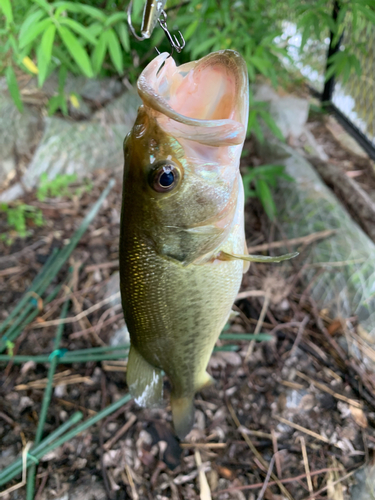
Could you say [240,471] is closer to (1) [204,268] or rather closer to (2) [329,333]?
(2) [329,333]

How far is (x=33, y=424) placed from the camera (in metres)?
1.93

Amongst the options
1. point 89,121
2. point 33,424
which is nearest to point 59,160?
point 89,121

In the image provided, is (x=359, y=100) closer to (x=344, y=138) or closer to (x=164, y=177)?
(x=344, y=138)

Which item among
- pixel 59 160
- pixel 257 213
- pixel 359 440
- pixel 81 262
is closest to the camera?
pixel 359 440

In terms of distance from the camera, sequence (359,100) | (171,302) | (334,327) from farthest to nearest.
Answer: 1. (359,100)
2. (334,327)
3. (171,302)

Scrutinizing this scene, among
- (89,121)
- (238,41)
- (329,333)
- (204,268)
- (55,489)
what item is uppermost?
(89,121)

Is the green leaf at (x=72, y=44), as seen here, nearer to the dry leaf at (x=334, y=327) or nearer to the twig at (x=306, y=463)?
the dry leaf at (x=334, y=327)

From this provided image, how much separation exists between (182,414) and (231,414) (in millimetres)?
704

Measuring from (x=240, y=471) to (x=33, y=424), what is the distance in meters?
1.20

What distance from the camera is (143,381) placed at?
1190 mm

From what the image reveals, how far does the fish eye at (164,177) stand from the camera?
826 millimetres

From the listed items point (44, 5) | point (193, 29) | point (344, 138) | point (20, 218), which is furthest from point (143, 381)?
point (344, 138)

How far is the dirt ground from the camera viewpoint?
1.71m

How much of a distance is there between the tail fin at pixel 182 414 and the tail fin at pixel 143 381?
20cm
